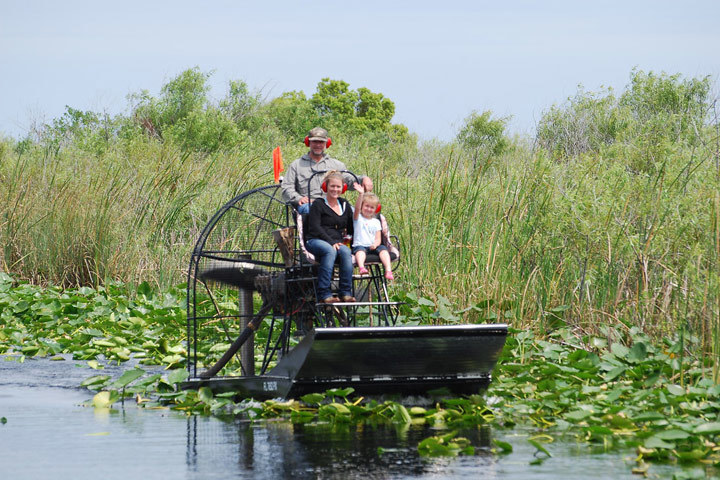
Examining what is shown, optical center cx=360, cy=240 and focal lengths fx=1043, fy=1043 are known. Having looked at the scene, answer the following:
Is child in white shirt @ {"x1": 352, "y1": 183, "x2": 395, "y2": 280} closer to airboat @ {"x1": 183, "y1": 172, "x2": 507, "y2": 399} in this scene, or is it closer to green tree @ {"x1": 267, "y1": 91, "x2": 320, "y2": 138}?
airboat @ {"x1": 183, "y1": 172, "x2": 507, "y2": 399}

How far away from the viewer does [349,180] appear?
32.3ft

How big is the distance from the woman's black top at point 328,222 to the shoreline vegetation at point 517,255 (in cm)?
165

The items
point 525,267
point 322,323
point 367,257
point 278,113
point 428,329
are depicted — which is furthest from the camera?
point 278,113

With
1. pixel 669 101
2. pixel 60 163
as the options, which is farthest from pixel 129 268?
pixel 669 101

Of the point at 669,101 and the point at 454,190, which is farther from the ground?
the point at 669,101

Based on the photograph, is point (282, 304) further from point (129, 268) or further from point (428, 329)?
point (129, 268)

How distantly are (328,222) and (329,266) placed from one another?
68cm

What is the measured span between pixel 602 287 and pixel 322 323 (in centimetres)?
330

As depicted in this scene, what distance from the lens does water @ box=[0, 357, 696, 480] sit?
609 centimetres

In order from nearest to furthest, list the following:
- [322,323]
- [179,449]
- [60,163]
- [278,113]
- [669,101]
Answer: [179,449], [322,323], [60,163], [669,101], [278,113]

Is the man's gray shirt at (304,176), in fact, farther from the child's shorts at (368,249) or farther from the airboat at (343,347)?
the child's shorts at (368,249)

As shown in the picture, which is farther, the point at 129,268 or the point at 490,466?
the point at 129,268

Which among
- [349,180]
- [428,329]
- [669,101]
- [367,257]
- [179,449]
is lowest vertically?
[179,449]

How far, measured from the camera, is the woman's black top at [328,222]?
9.02 m
